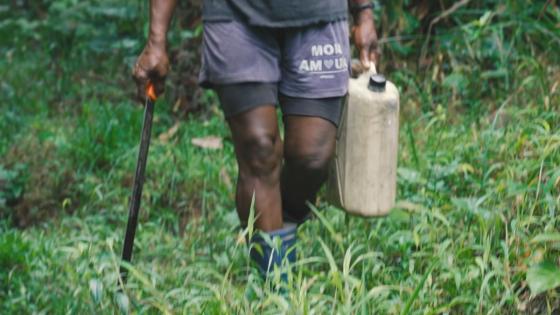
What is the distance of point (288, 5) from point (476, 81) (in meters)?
2.36

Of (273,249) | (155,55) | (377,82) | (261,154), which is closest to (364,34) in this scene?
(377,82)

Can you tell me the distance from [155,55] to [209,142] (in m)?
1.99

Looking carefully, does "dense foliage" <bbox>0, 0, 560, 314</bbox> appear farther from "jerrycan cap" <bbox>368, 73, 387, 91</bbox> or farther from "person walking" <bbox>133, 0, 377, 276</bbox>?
"jerrycan cap" <bbox>368, 73, 387, 91</bbox>

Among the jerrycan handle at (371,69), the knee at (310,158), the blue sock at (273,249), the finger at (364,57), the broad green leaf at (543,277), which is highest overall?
the finger at (364,57)

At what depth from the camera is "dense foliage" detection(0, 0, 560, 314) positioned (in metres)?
3.53

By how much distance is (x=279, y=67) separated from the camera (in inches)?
155

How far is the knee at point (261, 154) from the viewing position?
3766 mm

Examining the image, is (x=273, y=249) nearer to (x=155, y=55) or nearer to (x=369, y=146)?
(x=369, y=146)

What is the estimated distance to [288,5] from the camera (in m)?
3.83

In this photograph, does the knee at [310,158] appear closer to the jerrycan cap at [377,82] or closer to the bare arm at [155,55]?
the jerrycan cap at [377,82]

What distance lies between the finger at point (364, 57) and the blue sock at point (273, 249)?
718 millimetres

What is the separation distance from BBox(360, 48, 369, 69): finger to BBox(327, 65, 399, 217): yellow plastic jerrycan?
10 centimetres

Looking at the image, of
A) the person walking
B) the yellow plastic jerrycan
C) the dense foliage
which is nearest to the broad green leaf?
the dense foliage

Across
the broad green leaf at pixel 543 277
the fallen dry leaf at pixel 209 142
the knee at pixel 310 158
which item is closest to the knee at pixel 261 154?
the knee at pixel 310 158
